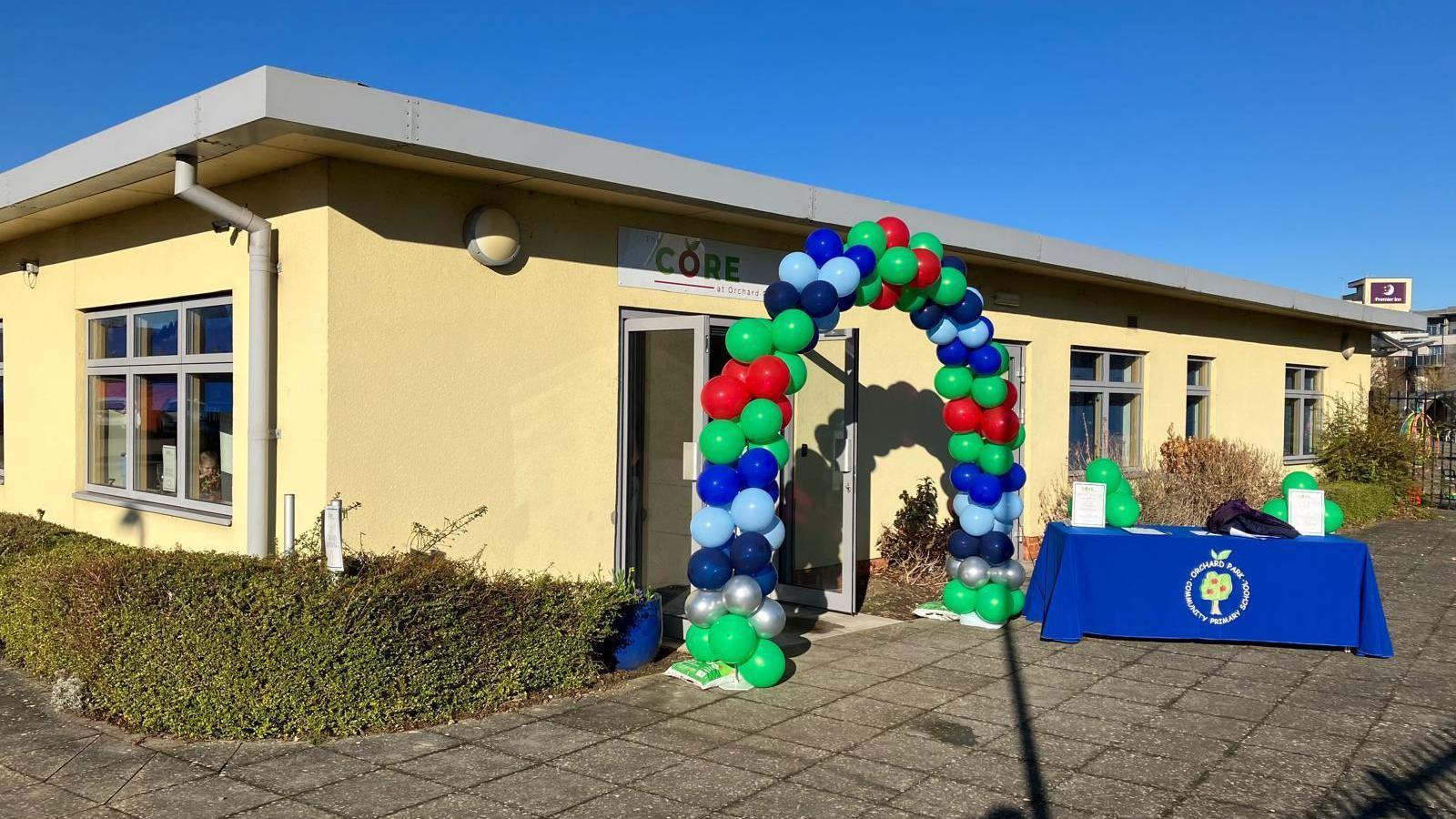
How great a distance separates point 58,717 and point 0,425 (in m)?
6.00

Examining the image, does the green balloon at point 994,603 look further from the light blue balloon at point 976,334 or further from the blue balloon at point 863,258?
the blue balloon at point 863,258

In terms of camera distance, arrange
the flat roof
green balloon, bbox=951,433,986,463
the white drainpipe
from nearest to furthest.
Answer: the flat roof
the white drainpipe
green balloon, bbox=951,433,986,463

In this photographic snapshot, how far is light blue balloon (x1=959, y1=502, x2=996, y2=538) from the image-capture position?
714 centimetres

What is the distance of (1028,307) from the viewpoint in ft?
33.8

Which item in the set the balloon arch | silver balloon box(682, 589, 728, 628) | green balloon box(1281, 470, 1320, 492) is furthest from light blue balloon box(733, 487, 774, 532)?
green balloon box(1281, 470, 1320, 492)

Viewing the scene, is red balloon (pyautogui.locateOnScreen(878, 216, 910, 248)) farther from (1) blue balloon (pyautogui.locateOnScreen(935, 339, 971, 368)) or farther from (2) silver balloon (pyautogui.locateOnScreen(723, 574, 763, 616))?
(2) silver balloon (pyautogui.locateOnScreen(723, 574, 763, 616))

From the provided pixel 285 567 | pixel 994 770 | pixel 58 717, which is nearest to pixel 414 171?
pixel 285 567

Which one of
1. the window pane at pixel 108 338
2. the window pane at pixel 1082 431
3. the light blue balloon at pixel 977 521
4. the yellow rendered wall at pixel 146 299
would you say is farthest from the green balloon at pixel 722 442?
the window pane at pixel 1082 431

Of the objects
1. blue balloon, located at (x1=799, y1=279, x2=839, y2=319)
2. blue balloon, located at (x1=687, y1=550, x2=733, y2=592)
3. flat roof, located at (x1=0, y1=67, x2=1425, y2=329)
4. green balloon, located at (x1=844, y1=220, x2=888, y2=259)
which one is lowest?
blue balloon, located at (x1=687, y1=550, x2=733, y2=592)

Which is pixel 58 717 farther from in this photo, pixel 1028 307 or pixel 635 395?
pixel 1028 307

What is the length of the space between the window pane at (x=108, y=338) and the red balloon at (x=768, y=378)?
497 cm

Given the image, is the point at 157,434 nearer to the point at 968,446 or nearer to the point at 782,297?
the point at 782,297

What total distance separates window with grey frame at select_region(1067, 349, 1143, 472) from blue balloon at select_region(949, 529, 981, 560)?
4260mm

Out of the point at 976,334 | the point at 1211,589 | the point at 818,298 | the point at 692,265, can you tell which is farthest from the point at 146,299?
the point at 1211,589
